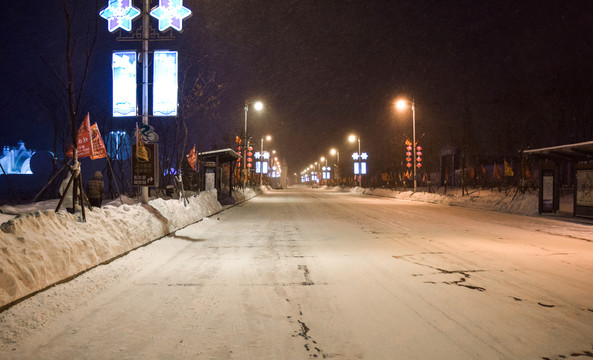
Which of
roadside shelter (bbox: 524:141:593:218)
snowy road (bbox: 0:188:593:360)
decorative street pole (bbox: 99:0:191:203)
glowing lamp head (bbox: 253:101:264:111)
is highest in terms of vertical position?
glowing lamp head (bbox: 253:101:264:111)

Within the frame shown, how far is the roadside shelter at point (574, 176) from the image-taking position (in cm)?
1836

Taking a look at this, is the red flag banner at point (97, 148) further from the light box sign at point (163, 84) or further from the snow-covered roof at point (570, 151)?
the snow-covered roof at point (570, 151)

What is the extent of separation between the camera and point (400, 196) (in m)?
45.7

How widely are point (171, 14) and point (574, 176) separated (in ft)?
63.1

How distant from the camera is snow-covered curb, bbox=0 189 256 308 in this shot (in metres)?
5.81

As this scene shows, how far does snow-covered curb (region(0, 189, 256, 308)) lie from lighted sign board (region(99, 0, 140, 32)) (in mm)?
7099

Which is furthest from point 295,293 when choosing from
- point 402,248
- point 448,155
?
point 448,155

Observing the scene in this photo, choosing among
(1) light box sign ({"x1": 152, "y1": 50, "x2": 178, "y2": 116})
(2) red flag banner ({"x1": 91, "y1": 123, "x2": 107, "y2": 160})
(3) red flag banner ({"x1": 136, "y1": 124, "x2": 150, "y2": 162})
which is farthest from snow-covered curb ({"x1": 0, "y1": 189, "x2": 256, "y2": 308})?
(1) light box sign ({"x1": 152, "y1": 50, "x2": 178, "y2": 116})

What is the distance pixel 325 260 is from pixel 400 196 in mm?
38333

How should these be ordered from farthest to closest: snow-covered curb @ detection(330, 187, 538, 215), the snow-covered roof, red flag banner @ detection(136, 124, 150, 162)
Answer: snow-covered curb @ detection(330, 187, 538, 215), the snow-covered roof, red flag banner @ detection(136, 124, 150, 162)

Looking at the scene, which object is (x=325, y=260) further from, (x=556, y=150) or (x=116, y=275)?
(x=556, y=150)

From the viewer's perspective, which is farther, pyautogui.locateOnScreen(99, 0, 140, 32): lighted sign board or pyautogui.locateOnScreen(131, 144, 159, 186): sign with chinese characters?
pyautogui.locateOnScreen(99, 0, 140, 32): lighted sign board

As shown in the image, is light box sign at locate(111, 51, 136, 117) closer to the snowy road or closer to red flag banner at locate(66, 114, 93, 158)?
red flag banner at locate(66, 114, 93, 158)

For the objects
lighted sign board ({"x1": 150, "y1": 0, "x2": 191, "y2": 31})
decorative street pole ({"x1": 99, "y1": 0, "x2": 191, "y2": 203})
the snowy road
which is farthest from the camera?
lighted sign board ({"x1": 150, "y1": 0, "x2": 191, "y2": 31})
